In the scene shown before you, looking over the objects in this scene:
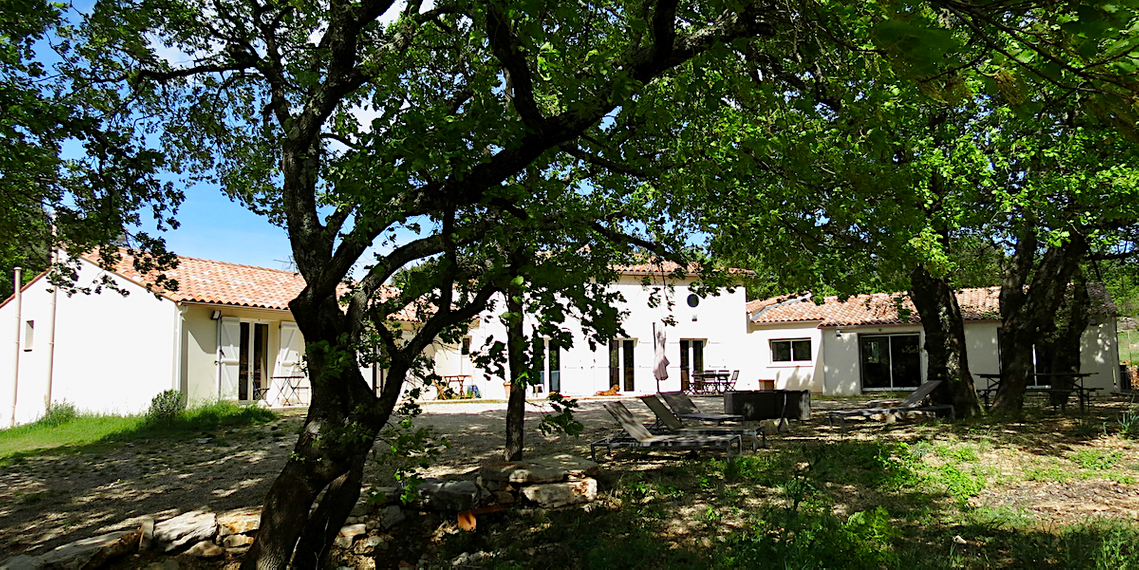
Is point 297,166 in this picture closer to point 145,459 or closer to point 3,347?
point 145,459

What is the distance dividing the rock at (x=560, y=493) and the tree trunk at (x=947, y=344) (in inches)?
302

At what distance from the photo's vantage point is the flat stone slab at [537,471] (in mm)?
6984

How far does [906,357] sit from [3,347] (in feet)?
87.8

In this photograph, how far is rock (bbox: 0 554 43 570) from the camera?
4848mm

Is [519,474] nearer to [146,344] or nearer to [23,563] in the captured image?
[23,563]

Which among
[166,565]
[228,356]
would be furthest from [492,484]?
[228,356]

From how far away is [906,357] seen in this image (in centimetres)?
2350

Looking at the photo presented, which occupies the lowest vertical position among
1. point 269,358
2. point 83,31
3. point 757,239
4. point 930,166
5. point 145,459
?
point 145,459

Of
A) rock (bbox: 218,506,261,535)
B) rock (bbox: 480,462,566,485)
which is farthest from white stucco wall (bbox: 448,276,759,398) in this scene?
rock (bbox: 218,506,261,535)

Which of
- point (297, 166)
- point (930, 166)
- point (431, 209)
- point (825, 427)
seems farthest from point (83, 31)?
point (825, 427)

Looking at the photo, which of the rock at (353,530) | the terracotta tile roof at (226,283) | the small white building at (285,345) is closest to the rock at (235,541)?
the rock at (353,530)

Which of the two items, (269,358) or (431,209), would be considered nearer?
(431,209)

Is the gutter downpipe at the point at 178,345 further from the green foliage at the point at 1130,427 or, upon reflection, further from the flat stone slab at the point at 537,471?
the green foliage at the point at 1130,427

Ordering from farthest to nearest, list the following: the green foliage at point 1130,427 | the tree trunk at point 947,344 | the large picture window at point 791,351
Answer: the large picture window at point 791,351 → the tree trunk at point 947,344 → the green foliage at point 1130,427
